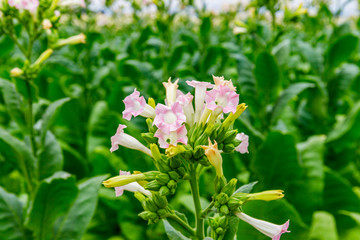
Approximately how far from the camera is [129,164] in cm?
232

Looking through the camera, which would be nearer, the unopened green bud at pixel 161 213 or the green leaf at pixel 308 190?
the unopened green bud at pixel 161 213

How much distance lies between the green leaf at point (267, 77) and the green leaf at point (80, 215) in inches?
44.2

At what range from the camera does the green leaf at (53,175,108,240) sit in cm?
170

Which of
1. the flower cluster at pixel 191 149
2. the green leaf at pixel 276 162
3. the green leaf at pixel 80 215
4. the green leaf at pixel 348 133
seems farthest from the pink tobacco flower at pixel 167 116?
the green leaf at pixel 348 133

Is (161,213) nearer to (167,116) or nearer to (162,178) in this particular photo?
(162,178)

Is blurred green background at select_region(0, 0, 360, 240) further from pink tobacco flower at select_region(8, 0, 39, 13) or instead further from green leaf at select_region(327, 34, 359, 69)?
pink tobacco flower at select_region(8, 0, 39, 13)

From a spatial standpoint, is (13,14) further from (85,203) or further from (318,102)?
(318,102)

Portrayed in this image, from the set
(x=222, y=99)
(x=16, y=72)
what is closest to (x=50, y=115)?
(x=16, y=72)

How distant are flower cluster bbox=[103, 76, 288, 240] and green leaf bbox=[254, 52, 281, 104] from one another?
4.16ft

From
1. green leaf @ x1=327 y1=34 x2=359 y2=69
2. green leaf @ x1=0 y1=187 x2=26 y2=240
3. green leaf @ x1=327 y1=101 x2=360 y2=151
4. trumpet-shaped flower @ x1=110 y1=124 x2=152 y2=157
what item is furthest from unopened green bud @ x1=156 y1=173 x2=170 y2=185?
green leaf @ x1=327 y1=34 x2=359 y2=69

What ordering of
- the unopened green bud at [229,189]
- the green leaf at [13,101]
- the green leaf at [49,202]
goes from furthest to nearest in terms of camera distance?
1. the green leaf at [13,101]
2. the green leaf at [49,202]
3. the unopened green bud at [229,189]

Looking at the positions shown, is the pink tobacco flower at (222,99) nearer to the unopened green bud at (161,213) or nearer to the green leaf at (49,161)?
the unopened green bud at (161,213)

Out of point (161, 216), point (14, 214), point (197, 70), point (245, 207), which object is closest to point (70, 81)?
point (197, 70)

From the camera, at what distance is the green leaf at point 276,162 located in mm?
1810
